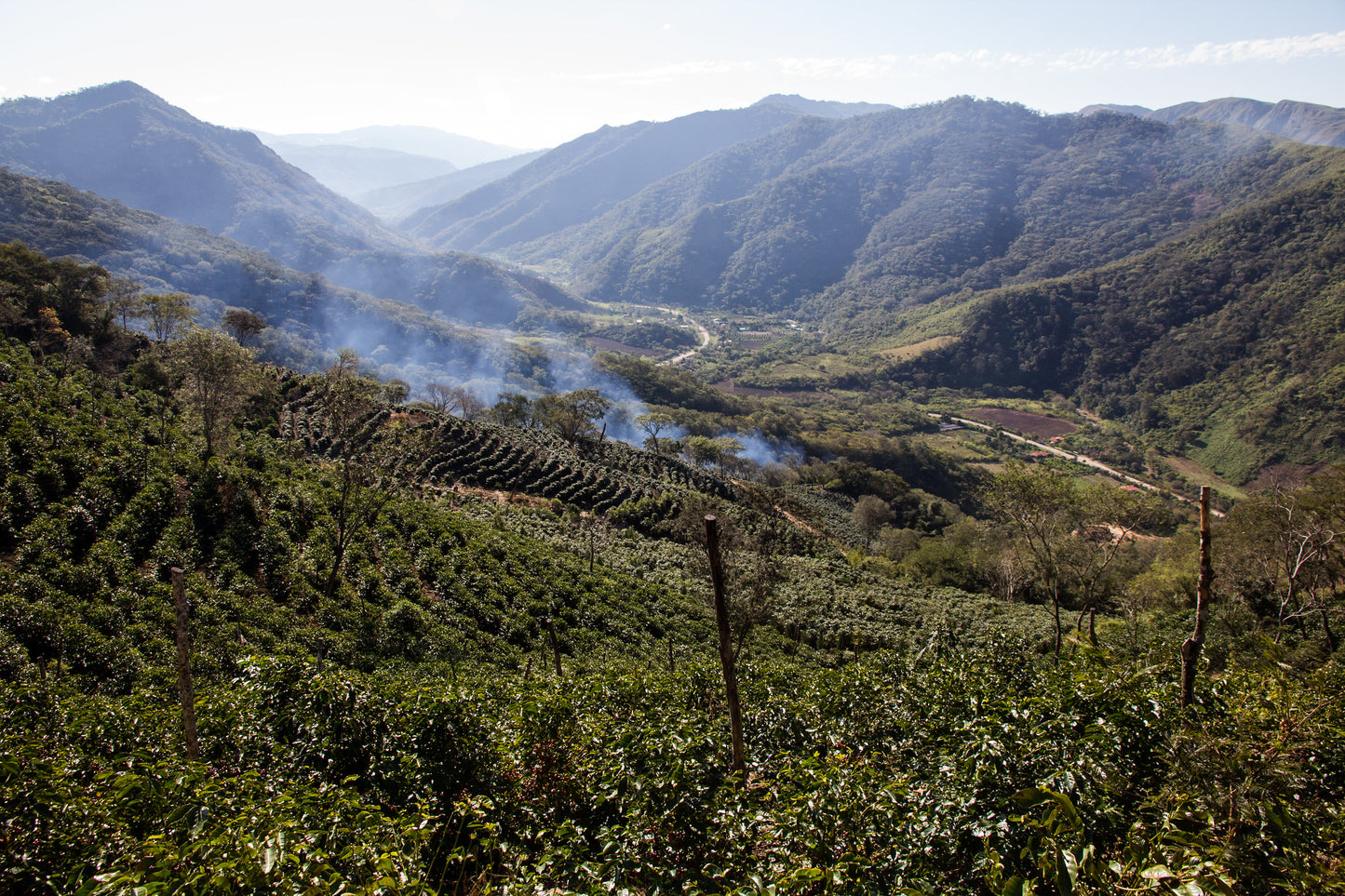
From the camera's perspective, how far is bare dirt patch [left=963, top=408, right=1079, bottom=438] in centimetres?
11244

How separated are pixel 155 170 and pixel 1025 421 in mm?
250956

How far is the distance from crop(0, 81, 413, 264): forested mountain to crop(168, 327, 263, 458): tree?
16495cm

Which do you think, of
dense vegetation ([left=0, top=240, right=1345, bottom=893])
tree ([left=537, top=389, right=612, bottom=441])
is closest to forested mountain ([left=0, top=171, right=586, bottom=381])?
tree ([left=537, top=389, right=612, bottom=441])

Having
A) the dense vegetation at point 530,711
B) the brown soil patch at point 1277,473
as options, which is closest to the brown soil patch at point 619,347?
the brown soil patch at point 1277,473

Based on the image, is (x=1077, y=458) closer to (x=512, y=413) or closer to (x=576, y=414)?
(x=576, y=414)

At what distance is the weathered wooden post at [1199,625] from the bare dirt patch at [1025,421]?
120341 mm

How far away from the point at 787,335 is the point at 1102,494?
552 ft

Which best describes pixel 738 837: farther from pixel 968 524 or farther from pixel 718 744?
pixel 968 524

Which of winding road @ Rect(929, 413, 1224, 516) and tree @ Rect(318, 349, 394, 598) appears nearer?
tree @ Rect(318, 349, 394, 598)

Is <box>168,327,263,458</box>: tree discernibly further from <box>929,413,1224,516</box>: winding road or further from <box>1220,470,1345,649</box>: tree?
<box>929,413,1224,516</box>: winding road

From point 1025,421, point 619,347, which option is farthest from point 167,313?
point 1025,421

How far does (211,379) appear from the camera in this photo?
810 inches

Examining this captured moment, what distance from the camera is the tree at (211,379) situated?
20375 mm

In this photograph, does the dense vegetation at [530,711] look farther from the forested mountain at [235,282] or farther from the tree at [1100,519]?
the forested mountain at [235,282]
